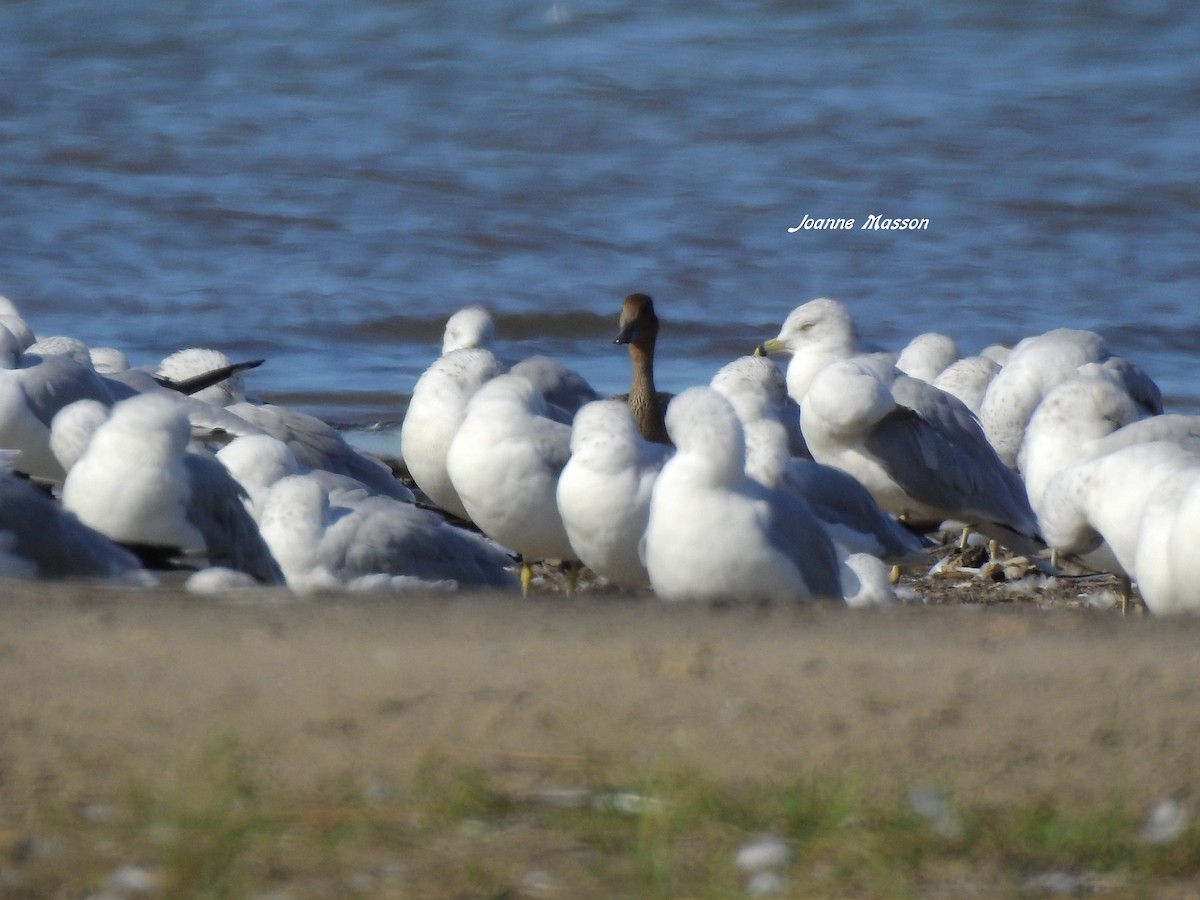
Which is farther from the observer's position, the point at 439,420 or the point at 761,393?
the point at 761,393

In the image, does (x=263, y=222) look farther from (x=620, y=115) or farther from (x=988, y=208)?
(x=988, y=208)

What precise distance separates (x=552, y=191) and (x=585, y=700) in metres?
13.2

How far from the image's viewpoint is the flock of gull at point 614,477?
512 cm

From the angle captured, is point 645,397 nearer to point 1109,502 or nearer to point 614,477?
point 614,477

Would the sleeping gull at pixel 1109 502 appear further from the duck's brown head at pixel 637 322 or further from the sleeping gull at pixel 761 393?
the duck's brown head at pixel 637 322

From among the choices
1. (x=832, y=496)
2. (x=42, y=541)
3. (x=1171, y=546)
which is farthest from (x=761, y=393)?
(x=42, y=541)

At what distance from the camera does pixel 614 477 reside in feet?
18.6

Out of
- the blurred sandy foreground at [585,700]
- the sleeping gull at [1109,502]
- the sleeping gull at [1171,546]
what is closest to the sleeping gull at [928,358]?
the sleeping gull at [1109,502]

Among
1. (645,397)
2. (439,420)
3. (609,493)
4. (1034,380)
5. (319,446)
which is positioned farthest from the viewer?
(645,397)

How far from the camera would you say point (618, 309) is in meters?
12.9

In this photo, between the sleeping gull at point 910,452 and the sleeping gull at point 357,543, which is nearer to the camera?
the sleeping gull at point 357,543

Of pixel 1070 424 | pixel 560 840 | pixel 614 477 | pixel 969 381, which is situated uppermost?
pixel 560 840

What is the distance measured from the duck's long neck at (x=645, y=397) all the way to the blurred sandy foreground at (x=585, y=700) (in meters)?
4.43

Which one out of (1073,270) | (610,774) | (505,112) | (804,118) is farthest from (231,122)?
(610,774)
